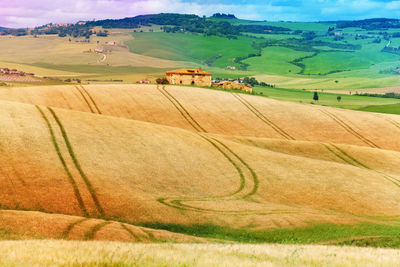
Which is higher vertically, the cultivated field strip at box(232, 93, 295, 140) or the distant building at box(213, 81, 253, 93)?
the distant building at box(213, 81, 253, 93)

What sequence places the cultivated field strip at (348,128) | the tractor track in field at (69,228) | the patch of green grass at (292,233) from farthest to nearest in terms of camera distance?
the cultivated field strip at (348,128) < the patch of green grass at (292,233) < the tractor track in field at (69,228)

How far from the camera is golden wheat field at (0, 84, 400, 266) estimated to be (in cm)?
1592

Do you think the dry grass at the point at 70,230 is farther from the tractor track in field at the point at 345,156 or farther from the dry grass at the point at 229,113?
the dry grass at the point at 229,113

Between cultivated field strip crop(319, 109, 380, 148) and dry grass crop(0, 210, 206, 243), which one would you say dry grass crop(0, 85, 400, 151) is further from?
dry grass crop(0, 210, 206, 243)

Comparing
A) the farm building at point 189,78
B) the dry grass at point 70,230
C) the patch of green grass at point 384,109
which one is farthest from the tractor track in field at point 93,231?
the patch of green grass at point 384,109

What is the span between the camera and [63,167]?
39.0 m

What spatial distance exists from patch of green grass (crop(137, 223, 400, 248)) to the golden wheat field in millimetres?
805

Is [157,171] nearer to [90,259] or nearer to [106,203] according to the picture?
[106,203]

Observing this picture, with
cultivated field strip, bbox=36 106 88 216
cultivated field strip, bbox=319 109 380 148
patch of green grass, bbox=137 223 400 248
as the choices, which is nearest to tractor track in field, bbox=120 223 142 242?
patch of green grass, bbox=137 223 400 248

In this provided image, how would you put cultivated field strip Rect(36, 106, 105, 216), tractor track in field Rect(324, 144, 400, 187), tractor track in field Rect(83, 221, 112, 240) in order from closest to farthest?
tractor track in field Rect(83, 221, 112, 240), cultivated field strip Rect(36, 106, 105, 216), tractor track in field Rect(324, 144, 400, 187)

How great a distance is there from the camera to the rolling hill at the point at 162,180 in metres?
32.6

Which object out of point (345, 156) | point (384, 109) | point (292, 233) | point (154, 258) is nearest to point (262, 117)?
point (345, 156)

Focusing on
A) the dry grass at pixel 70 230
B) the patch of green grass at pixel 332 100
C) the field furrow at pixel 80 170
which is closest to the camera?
the dry grass at pixel 70 230

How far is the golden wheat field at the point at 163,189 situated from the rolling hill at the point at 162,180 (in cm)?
11
